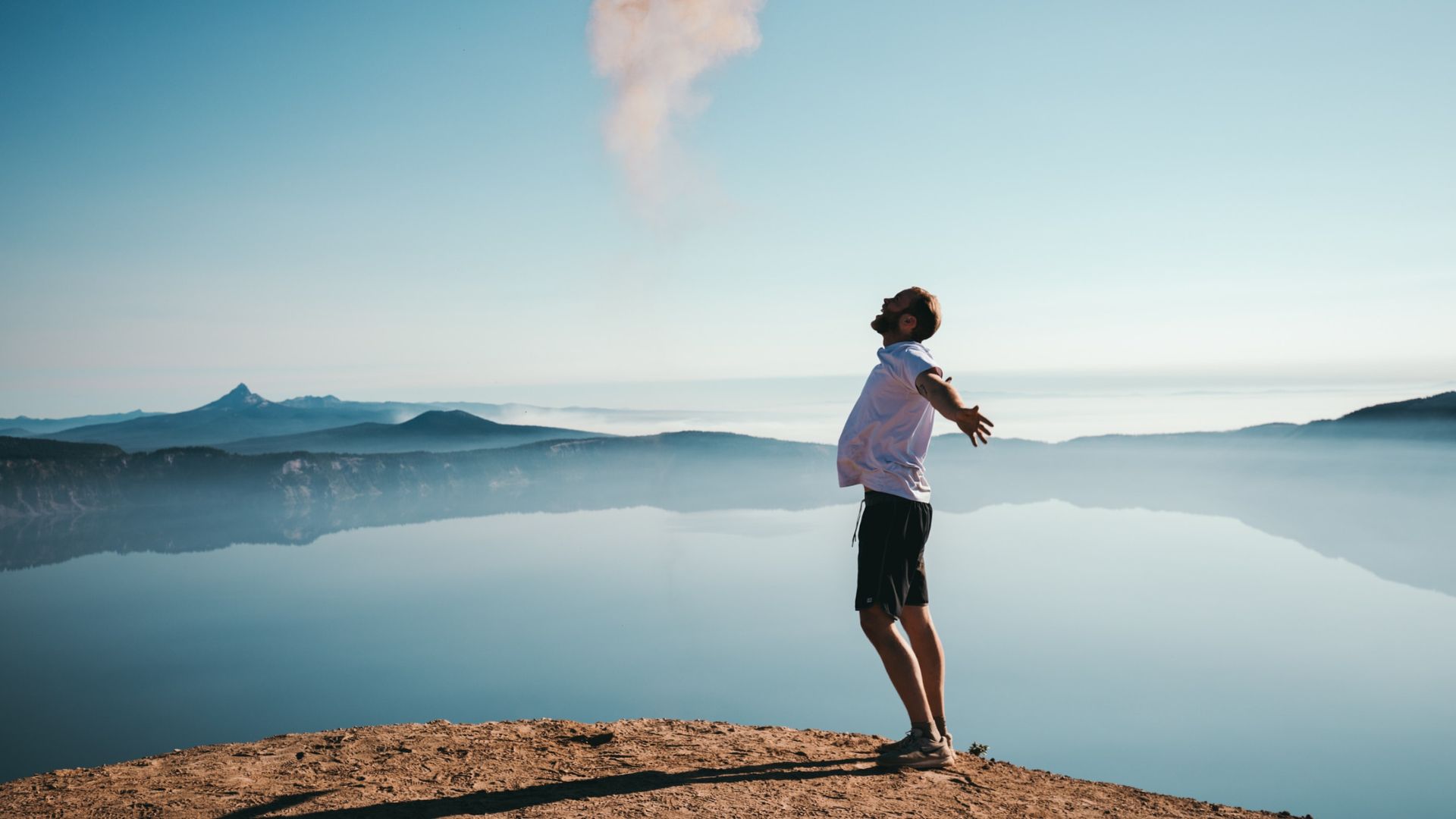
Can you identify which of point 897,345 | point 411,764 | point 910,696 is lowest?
point 411,764

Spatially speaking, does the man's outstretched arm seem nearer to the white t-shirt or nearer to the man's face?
the white t-shirt

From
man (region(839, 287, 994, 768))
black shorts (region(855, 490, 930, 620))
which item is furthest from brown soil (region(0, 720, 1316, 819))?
black shorts (region(855, 490, 930, 620))

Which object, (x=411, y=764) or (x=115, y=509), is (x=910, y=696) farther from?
(x=115, y=509)

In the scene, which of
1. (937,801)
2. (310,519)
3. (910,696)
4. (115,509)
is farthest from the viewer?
(310,519)

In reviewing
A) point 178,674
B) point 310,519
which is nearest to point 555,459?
point 310,519

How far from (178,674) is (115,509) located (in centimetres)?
4439

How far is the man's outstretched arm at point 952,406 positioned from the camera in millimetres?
3406

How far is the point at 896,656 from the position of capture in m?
3.79

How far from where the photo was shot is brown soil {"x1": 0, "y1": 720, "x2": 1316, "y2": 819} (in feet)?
11.5

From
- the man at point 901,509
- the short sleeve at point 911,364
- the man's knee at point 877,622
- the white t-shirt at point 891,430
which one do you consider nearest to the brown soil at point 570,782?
the man at point 901,509

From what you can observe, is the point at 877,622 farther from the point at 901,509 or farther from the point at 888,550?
the point at 901,509

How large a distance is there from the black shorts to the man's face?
97 centimetres

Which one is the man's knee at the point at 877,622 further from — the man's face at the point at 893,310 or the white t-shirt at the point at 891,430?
the man's face at the point at 893,310

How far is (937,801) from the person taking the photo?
3.52m
